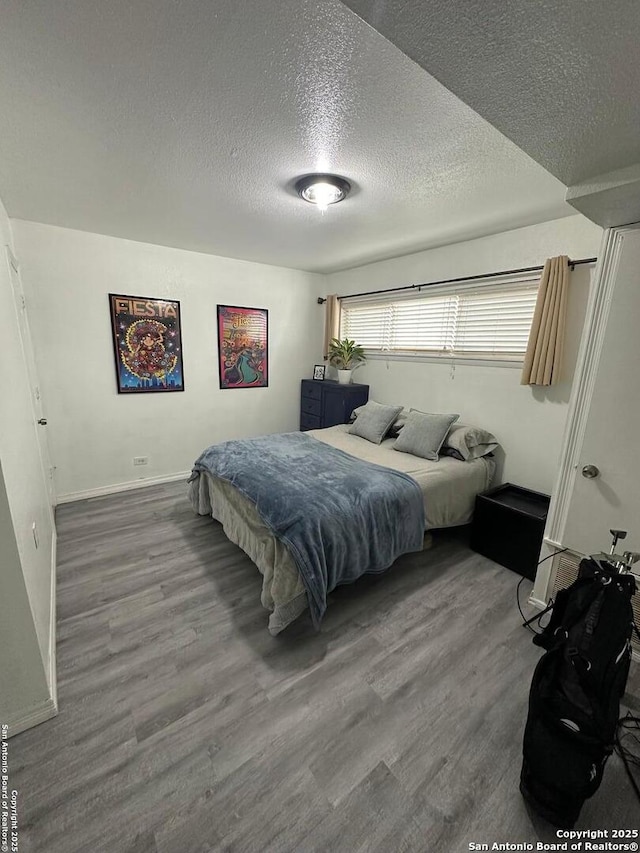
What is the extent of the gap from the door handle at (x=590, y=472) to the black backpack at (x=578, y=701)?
23.4 inches

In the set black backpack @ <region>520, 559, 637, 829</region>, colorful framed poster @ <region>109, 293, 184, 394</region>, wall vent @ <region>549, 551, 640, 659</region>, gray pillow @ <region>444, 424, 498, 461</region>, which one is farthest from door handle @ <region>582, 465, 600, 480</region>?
colorful framed poster @ <region>109, 293, 184, 394</region>

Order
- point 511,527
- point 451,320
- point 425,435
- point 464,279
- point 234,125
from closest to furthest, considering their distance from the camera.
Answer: point 234,125 < point 511,527 < point 425,435 < point 464,279 < point 451,320

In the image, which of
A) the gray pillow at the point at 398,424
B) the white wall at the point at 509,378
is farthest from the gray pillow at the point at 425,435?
the white wall at the point at 509,378

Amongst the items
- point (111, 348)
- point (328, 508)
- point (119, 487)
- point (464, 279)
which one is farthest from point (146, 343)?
point (464, 279)

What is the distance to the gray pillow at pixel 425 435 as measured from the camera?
2936 mm

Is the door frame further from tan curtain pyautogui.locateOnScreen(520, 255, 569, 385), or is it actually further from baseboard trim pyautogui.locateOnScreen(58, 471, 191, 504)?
baseboard trim pyautogui.locateOnScreen(58, 471, 191, 504)

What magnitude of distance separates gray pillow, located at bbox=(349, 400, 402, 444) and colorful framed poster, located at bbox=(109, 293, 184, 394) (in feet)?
6.75

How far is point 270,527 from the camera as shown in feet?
6.34

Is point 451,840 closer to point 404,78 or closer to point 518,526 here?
point 518,526

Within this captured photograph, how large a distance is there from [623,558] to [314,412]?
11.4 feet

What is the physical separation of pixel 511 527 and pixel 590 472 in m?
0.83

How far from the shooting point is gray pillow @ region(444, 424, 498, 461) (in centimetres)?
286

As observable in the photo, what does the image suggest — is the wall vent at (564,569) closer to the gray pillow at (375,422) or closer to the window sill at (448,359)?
the window sill at (448,359)

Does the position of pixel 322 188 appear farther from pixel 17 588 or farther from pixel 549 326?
pixel 17 588
